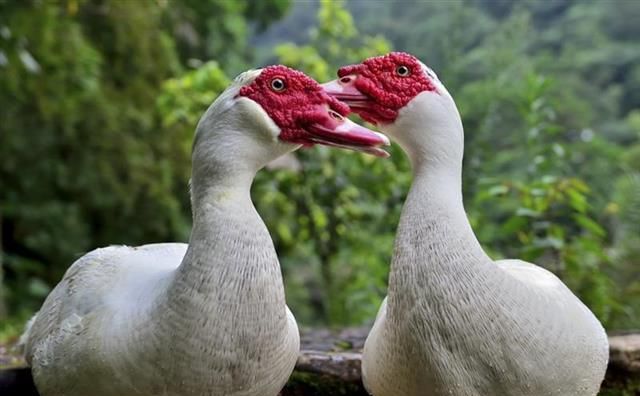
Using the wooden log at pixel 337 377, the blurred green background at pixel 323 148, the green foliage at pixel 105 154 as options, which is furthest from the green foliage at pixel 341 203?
the wooden log at pixel 337 377

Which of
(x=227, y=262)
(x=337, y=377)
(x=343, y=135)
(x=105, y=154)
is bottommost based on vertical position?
(x=337, y=377)

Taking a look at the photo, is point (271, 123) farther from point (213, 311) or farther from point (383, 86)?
point (213, 311)

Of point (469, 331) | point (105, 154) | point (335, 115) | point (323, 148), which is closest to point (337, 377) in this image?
point (469, 331)

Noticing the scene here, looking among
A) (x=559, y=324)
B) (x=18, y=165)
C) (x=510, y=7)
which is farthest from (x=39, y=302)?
(x=559, y=324)

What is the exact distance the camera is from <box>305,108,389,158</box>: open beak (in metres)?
1.30

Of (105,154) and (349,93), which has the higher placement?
(349,93)

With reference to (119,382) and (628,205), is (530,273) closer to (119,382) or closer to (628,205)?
(119,382)

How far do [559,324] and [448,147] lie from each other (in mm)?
381

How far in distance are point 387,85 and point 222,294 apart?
0.50 m

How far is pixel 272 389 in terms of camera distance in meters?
1.35

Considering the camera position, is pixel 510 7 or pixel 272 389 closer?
pixel 272 389

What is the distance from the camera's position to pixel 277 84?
1.32 metres

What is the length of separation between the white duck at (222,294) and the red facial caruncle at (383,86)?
6 cm

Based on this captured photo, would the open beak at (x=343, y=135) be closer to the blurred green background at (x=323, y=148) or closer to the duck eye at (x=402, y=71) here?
the duck eye at (x=402, y=71)
